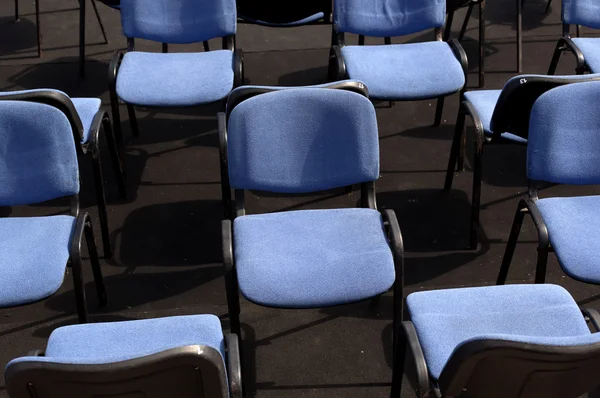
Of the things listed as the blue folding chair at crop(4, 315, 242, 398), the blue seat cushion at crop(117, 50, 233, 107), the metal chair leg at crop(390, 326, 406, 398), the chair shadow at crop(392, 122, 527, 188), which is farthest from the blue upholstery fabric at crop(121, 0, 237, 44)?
the blue folding chair at crop(4, 315, 242, 398)

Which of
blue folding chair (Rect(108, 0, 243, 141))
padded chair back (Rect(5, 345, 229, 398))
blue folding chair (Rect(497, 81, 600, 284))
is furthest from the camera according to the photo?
blue folding chair (Rect(108, 0, 243, 141))

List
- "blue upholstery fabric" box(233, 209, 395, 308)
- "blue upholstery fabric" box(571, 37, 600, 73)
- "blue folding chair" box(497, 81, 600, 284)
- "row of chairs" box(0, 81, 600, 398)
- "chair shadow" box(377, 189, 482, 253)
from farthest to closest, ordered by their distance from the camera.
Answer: "blue upholstery fabric" box(571, 37, 600, 73) → "chair shadow" box(377, 189, 482, 253) → "blue folding chair" box(497, 81, 600, 284) → "blue upholstery fabric" box(233, 209, 395, 308) → "row of chairs" box(0, 81, 600, 398)

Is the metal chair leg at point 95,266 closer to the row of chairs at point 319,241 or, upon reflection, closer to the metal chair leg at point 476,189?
the row of chairs at point 319,241

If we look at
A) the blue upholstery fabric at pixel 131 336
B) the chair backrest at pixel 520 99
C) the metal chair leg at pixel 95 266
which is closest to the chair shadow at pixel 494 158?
the chair backrest at pixel 520 99

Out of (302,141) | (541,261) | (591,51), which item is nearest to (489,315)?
(541,261)

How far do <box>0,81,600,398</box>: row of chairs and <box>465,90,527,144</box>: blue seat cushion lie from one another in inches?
15.4

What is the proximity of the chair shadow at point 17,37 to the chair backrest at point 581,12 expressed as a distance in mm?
3456

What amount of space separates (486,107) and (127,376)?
2.42 metres

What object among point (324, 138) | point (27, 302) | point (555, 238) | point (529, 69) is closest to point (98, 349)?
point (27, 302)

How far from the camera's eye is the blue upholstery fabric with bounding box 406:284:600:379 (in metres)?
2.52

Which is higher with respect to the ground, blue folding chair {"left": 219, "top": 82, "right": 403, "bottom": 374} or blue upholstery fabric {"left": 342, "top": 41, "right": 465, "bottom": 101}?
blue upholstery fabric {"left": 342, "top": 41, "right": 465, "bottom": 101}

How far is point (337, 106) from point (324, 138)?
14 cm

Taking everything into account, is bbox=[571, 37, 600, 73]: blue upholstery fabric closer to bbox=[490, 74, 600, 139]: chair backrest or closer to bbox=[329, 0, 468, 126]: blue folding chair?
bbox=[329, 0, 468, 126]: blue folding chair

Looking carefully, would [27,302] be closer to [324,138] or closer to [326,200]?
[324,138]
